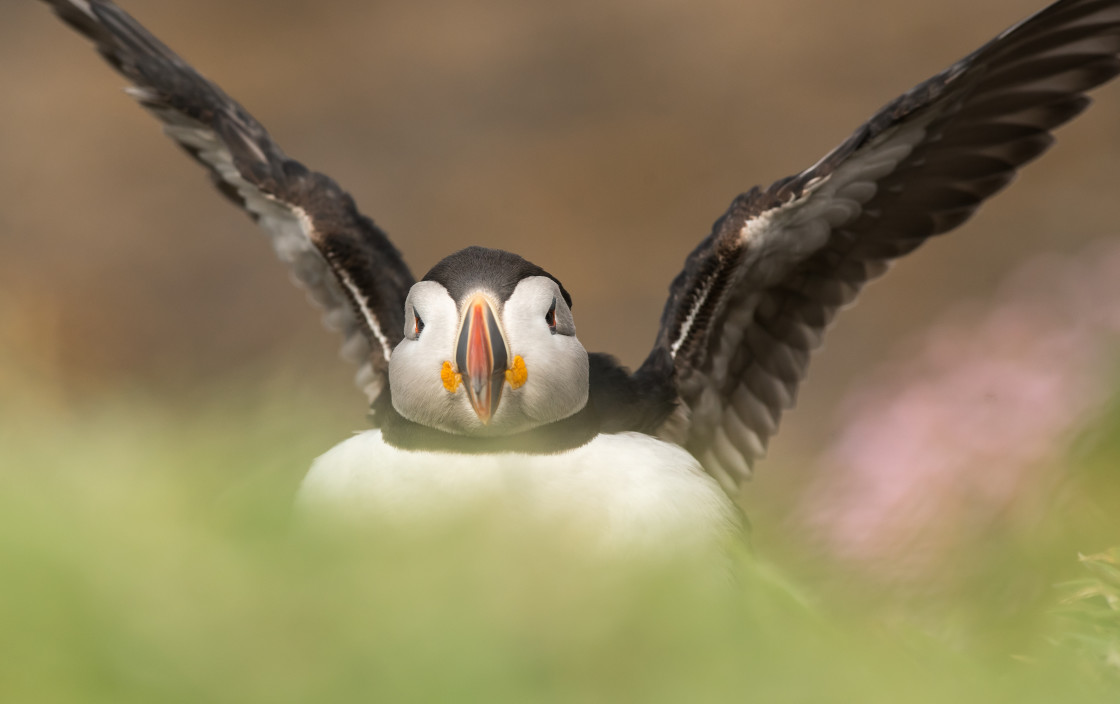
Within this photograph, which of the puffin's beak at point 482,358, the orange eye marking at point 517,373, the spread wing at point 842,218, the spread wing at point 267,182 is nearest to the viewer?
the puffin's beak at point 482,358

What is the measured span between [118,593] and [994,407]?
5.58 feet

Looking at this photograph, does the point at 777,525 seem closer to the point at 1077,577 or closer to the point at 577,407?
the point at 1077,577

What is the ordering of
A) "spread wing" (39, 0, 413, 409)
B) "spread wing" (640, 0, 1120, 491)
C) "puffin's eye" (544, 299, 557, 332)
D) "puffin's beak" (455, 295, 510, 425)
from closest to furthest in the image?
"puffin's beak" (455, 295, 510, 425), "puffin's eye" (544, 299, 557, 332), "spread wing" (640, 0, 1120, 491), "spread wing" (39, 0, 413, 409)

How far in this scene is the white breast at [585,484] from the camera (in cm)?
363

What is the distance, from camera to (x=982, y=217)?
13.6 m

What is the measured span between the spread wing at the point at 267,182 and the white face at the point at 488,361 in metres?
1.44

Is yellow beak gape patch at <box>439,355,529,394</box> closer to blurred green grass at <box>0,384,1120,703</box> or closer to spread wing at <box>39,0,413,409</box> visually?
spread wing at <box>39,0,413,409</box>

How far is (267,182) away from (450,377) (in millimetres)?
2086

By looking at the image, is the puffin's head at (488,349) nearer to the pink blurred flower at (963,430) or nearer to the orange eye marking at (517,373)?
the orange eye marking at (517,373)

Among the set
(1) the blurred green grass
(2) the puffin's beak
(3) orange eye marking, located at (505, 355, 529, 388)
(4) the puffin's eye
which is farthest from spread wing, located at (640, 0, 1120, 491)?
(1) the blurred green grass

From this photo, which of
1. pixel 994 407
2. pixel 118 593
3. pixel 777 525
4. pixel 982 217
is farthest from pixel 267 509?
pixel 982 217

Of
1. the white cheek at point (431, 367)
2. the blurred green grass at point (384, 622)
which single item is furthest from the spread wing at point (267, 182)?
the blurred green grass at point (384, 622)

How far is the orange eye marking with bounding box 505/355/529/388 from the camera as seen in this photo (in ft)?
12.2

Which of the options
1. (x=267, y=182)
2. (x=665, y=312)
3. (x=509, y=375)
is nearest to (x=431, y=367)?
(x=509, y=375)
